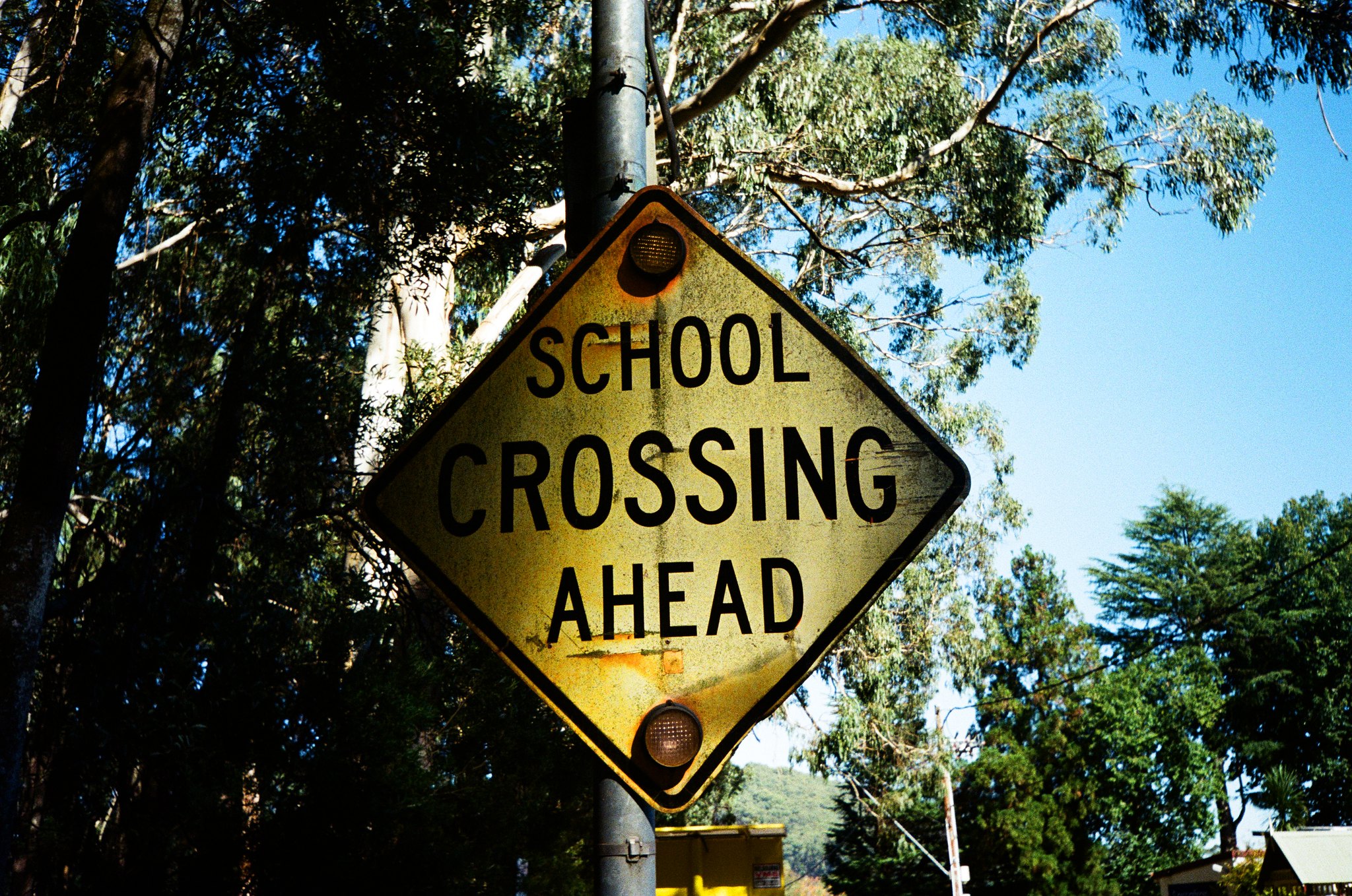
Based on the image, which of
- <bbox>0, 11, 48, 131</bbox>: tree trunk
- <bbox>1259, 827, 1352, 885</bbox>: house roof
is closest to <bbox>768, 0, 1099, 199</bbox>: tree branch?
<bbox>0, 11, 48, 131</bbox>: tree trunk

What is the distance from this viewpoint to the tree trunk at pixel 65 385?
584cm

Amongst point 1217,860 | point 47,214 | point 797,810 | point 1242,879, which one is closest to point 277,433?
point 47,214

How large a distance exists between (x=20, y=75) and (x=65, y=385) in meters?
5.03

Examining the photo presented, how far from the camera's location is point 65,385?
6.40 metres

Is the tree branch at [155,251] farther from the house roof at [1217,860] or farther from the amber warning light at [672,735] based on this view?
the house roof at [1217,860]

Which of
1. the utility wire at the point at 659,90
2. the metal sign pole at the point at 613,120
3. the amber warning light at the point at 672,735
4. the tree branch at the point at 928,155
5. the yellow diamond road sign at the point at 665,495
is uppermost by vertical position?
the tree branch at the point at 928,155

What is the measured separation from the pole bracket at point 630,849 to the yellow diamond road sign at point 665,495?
86 mm

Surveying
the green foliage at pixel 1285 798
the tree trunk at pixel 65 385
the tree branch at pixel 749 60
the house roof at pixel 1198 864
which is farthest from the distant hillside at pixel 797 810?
the tree trunk at pixel 65 385

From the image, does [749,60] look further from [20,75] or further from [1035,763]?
[1035,763]

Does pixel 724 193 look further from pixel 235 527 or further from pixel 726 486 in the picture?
pixel 726 486

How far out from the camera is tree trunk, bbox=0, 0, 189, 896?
19.2 ft

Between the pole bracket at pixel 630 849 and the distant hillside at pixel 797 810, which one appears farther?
the distant hillside at pixel 797 810

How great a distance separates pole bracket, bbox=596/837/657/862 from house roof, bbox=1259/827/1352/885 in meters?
29.9

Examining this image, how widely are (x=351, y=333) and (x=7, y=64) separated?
144 inches
